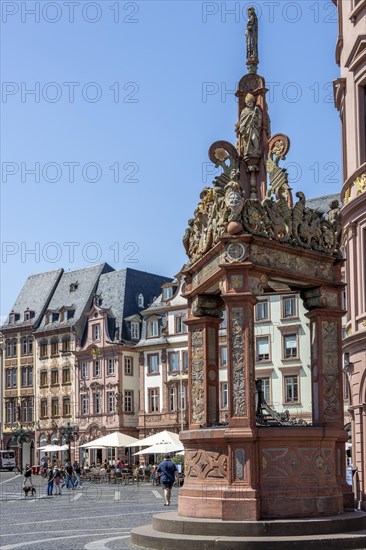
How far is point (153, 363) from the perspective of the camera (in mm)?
70688

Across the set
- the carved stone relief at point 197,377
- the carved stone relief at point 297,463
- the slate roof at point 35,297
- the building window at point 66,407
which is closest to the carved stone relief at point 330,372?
the carved stone relief at point 297,463

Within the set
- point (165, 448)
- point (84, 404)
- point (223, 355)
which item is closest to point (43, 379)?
point (84, 404)

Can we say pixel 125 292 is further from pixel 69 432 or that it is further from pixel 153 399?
pixel 69 432

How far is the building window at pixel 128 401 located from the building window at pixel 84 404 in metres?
4.79

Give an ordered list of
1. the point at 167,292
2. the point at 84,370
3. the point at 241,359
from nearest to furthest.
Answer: the point at 241,359
the point at 167,292
the point at 84,370

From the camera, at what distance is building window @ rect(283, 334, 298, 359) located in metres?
56.4

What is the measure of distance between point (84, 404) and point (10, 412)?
39.3 ft

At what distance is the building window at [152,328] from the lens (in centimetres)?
7081

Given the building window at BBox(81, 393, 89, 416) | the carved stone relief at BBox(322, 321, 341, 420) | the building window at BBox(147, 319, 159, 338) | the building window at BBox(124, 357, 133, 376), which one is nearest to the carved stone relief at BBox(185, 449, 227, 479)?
the carved stone relief at BBox(322, 321, 341, 420)

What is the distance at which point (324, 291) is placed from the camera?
16422 millimetres

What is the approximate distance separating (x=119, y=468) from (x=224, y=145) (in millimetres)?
43785

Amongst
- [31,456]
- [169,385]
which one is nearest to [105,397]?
[169,385]

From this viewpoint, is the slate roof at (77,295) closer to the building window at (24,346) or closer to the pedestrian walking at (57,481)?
the building window at (24,346)

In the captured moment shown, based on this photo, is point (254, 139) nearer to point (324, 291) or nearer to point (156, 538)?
point (324, 291)
